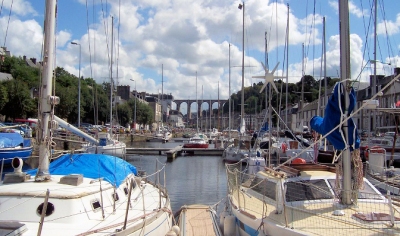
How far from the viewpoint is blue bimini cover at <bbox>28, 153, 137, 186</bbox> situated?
1189 cm

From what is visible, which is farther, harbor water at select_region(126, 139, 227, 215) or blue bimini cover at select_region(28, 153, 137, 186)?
Answer: harbor water at select_region(126, 139, 227, 215)

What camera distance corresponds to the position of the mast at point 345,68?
9.28 meters

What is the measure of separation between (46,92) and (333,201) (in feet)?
25.9

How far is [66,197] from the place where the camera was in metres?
9.40

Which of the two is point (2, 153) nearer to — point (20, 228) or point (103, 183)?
point (103, 183)

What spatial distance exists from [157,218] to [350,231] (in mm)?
5164

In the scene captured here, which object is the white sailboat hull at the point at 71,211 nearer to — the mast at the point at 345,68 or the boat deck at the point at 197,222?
the boat deck at the point at 197,222

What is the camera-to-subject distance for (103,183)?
36.9 feet

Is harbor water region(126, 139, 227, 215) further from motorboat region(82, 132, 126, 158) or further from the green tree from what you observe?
the green tree

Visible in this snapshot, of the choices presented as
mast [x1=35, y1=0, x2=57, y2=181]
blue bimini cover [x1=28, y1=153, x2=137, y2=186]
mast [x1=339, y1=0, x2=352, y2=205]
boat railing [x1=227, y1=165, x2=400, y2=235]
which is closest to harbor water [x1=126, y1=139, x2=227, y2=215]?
blue bimini cover [x1=28, y1=153, x2=137, y2=186]

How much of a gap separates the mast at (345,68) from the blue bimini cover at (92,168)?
6.16 metres

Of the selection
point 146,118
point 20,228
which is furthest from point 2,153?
point 146,118

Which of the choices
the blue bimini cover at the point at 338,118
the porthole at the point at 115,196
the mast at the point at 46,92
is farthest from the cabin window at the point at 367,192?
the mast at the point at 46,92

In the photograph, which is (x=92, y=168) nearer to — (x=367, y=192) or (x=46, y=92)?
(x=46, y=92)
